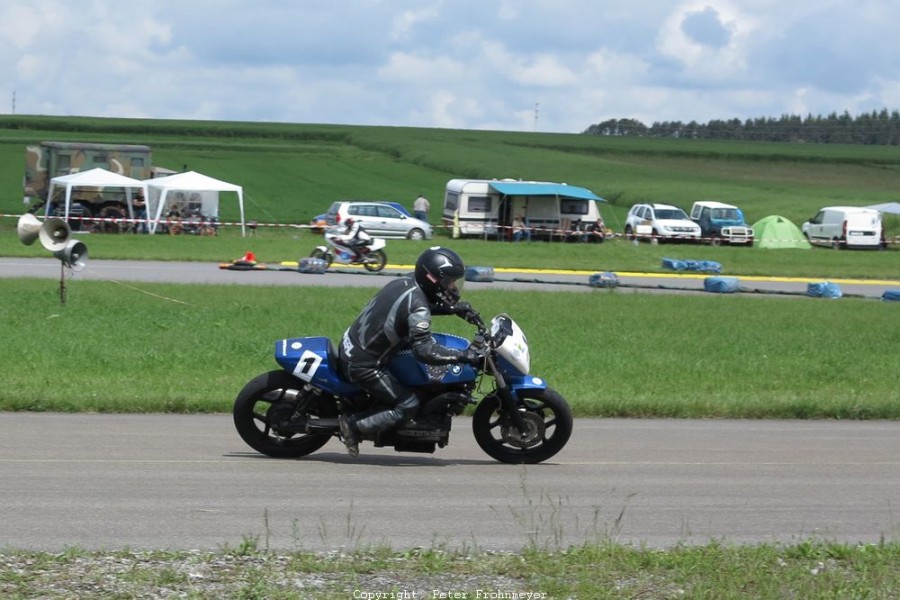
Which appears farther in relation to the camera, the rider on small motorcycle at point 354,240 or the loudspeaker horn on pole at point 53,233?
the rider on small motorcycle at point 354,240

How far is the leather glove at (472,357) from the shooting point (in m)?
9.74

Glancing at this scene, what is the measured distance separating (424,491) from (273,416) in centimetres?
168

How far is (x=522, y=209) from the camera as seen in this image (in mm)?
49406

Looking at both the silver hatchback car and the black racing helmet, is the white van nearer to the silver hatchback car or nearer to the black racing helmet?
the silver hatchback car

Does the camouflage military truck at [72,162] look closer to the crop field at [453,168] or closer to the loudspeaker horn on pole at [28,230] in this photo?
the crop field at [453,168]

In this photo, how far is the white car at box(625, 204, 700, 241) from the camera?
4916cm

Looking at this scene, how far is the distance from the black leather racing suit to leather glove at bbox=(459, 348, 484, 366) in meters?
0.03

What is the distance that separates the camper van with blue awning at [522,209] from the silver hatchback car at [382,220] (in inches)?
94.1

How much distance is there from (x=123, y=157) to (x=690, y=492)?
42323 mm

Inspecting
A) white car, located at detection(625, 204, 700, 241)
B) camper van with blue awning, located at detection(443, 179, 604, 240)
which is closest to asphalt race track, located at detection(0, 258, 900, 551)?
→ camper van with blue awning, located at detection(443, 179, 604, 240)

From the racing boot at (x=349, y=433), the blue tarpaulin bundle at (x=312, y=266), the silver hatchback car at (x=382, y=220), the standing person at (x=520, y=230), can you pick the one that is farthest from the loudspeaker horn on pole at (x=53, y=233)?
the standing person at (x=520, y=230)

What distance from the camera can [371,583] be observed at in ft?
20.8

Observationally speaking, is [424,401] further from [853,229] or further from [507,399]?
[853,229]

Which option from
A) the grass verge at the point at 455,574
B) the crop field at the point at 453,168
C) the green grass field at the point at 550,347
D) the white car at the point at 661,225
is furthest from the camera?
the crop field at the point at 453,168
